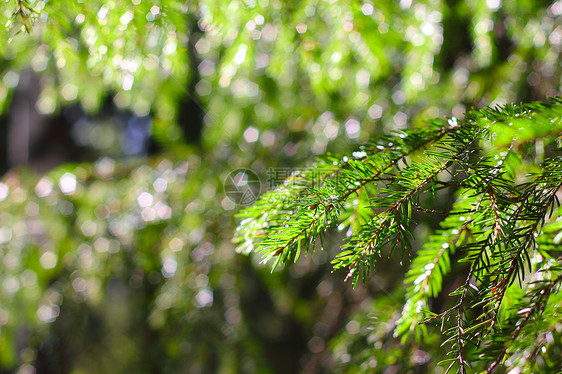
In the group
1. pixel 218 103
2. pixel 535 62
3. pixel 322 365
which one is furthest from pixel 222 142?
pixel 535 62

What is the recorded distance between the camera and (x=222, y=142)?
141cm

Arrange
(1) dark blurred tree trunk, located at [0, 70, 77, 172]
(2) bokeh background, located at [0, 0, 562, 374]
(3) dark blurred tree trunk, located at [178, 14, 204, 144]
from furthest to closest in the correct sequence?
(1) dark blurred tree trunk, located at [0, 70, 77, 172], (3) dark blurred tree trunk, located at [178, 14, 204, 144], (2) bokeh background, located at [0, 0, 562, 374]

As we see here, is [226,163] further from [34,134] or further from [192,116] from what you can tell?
[34,134]

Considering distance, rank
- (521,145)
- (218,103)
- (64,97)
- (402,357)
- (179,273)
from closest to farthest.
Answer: (521,145) → (402,357) → (179,273) → (64,97) → (218,103)

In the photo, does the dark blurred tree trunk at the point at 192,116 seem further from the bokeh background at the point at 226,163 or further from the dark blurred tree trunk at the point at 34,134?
the dark blurred tree trunk at the point at 34,134

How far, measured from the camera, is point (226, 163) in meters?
1.34

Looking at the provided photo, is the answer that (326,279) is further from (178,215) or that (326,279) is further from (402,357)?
(402,357)

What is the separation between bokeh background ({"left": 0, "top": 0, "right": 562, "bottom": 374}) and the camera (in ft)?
3.20

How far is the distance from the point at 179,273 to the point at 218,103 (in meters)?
0.63

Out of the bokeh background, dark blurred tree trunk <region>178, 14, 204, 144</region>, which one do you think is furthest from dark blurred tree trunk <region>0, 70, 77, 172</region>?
dark blurred tree trunk <region>178, 14, 204, 144</region>

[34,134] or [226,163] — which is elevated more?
[226,163]

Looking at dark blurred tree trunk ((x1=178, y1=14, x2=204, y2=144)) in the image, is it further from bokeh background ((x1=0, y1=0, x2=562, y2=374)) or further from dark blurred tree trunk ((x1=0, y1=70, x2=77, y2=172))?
dark blurred tree trunk ((x1=0, y1=70, x2=77, y2=172))

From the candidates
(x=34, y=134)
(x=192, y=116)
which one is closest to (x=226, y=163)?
(x=192, y=116)

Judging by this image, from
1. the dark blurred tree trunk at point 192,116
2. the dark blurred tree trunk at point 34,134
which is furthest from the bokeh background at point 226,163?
the dark blurred tree trunk at point 34,134
